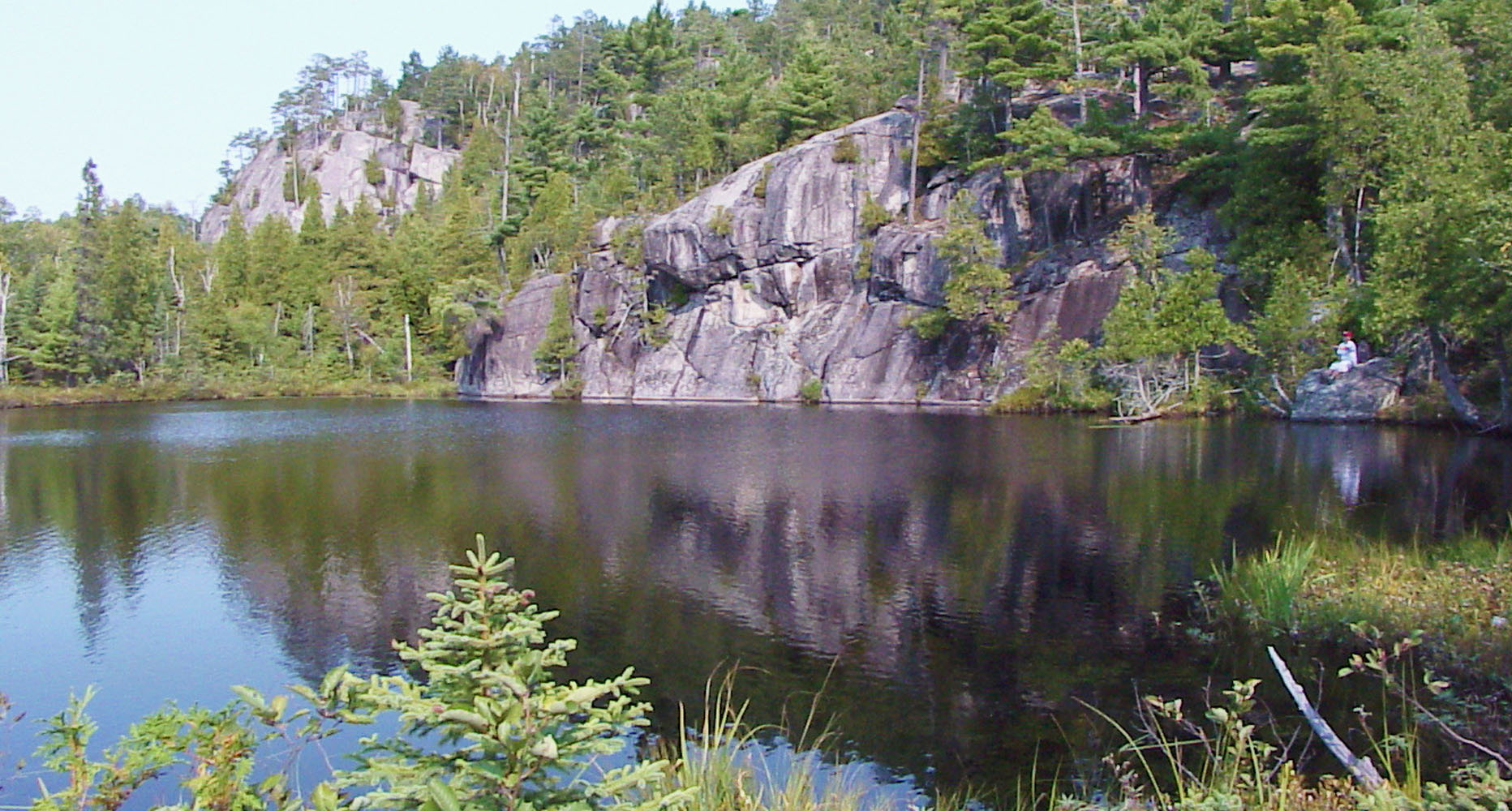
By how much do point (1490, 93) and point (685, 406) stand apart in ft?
129

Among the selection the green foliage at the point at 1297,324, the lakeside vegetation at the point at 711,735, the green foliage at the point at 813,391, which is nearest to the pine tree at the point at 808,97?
the green foliage at the point at 813,391

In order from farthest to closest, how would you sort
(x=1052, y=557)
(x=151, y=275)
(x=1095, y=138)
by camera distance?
(x=151, y=275) < (x=1095, y=138) < (x=1052, y=557)

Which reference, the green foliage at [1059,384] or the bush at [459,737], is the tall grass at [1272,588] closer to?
the bush at [459,737]

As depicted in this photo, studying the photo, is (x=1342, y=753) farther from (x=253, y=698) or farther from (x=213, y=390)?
(x=213, y=390)

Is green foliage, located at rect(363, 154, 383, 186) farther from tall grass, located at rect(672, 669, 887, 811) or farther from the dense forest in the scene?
tall grass, located at rect(672, 669, 887, 811)

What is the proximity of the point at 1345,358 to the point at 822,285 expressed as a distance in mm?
32598

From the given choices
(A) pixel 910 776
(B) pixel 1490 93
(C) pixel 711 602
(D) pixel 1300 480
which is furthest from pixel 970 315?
(A) pixel 910 776

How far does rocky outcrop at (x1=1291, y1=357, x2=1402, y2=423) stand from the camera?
3706cm

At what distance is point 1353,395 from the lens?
3747cm

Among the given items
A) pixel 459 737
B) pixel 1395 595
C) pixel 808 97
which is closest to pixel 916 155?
pixel 808 97

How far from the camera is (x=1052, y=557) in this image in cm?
1711

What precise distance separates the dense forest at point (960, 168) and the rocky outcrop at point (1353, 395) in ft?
3.64

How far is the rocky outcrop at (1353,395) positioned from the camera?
37.1 metres

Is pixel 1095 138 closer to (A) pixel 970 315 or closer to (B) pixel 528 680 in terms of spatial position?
(A) pixel 970 315
